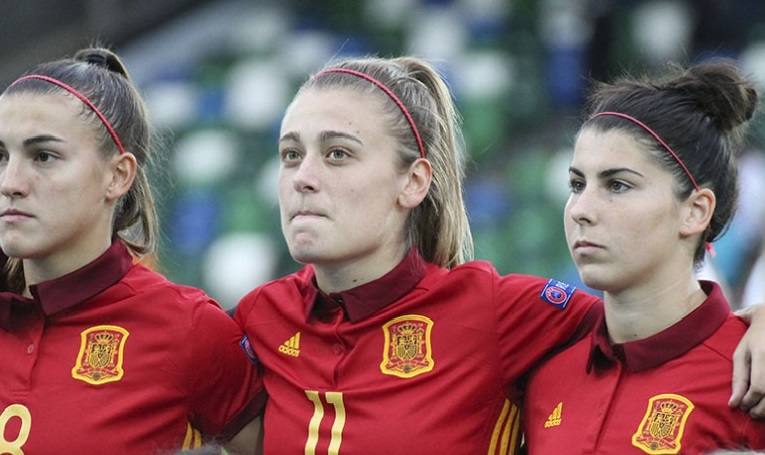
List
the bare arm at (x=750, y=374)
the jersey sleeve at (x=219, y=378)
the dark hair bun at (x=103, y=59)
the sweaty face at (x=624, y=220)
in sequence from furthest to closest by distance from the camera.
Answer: the dark hair bun at (x=103, y=59)
the jersey sleeve at (x=219, y=378)
the sweaty face at (x=624, y=220)
the bare arm at (x=750, y=374)

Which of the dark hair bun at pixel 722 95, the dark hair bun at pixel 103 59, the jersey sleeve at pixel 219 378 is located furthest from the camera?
the dark hair bun at pixel 103 59

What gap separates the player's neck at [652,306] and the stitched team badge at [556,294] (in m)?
0.19

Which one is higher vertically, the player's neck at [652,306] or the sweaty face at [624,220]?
the sweaty face at [624,220]

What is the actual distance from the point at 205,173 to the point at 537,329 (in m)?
5.57

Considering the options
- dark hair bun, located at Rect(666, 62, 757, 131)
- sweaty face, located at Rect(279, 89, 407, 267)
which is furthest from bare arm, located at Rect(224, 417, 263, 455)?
dark hair bun, located at Rect(666, 62, 757, 131)

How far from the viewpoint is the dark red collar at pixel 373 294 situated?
3.43m

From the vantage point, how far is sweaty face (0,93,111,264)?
3.30m

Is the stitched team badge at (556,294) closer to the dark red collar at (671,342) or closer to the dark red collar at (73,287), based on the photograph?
the dark red collar at (671,342)

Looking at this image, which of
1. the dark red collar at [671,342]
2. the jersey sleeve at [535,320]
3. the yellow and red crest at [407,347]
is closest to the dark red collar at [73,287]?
the yellow and red crest at [407,347]

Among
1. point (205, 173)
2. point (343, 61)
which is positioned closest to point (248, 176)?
point (205, 173)

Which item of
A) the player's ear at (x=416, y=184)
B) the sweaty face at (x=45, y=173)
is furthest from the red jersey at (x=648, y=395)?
the sweaty face at (x=45, y=173)

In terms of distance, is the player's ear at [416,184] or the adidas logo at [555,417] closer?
the adidas logo at [555,417]

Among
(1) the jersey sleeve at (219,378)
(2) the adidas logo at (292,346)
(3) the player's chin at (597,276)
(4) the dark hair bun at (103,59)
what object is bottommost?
(1) the jersey sleeve at (219,378)

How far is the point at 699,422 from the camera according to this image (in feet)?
9.91
